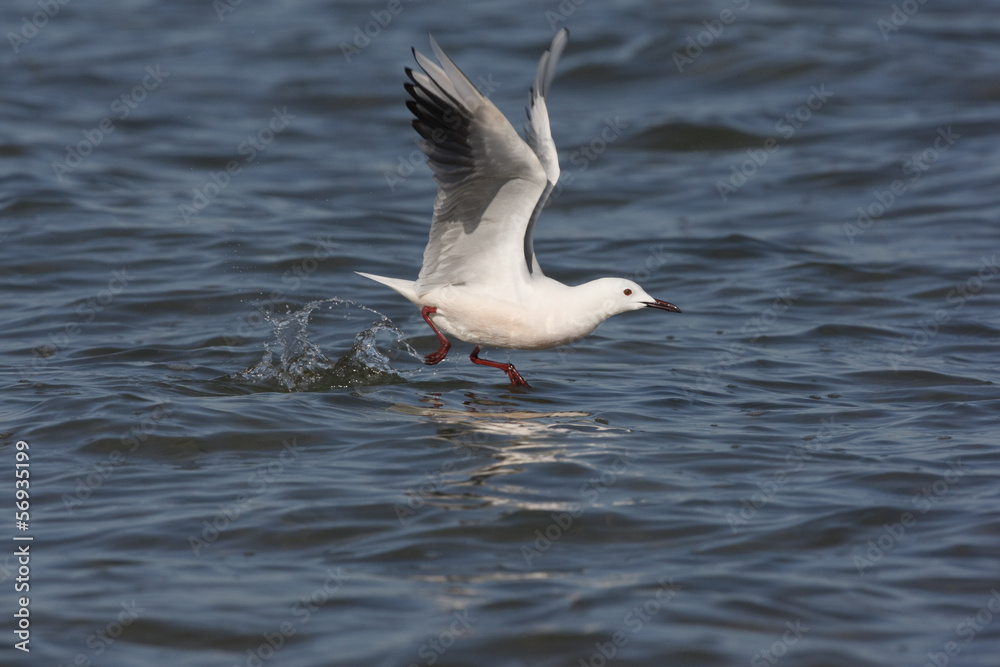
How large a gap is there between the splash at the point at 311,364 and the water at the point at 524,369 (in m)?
0.03

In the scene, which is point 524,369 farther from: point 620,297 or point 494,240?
point 494,240

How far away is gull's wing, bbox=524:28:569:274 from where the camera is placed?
263 inches

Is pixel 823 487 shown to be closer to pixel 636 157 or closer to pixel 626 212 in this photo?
pixel 626 212

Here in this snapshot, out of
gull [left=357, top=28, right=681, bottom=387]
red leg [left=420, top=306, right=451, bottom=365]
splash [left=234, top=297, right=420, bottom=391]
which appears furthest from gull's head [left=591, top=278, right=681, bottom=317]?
splash [left=234, top=297, right=420, bottom=391]

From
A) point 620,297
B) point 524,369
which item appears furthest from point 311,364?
point 620,297

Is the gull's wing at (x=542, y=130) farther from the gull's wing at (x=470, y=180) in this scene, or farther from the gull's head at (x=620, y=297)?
the gull's head at (x=620, y=297)

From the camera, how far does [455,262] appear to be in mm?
7395

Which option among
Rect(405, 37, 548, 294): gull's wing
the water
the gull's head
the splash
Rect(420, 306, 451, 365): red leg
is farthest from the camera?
the splash

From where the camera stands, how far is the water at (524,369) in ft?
15.2

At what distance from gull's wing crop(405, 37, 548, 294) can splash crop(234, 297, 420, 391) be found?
750mm

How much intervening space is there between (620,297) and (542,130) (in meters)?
1.11

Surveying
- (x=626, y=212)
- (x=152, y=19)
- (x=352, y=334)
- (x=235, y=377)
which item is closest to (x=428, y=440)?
(x=235, y=377)

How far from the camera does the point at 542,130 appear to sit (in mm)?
7086

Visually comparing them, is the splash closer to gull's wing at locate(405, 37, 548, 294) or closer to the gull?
the gull
